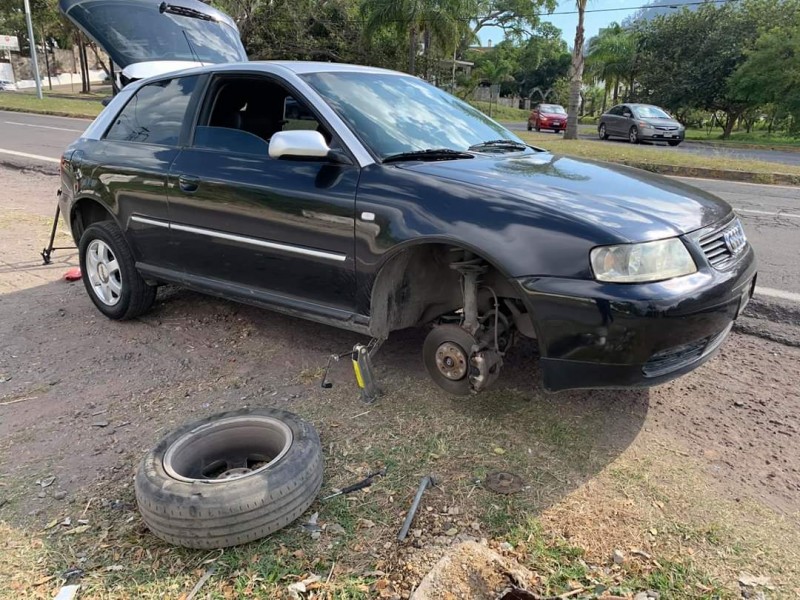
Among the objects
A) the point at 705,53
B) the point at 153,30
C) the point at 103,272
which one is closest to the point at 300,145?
the point at 103,272

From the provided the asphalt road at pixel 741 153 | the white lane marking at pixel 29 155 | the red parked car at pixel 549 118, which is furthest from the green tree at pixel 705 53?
the white lane marking at pixel 29 155

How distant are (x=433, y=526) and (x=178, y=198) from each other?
260cm

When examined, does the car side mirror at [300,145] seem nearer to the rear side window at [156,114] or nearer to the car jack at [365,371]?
the car jack at [365,371]

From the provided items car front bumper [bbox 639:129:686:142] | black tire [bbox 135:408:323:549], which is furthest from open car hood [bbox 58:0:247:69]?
car front bumper [bbox 639:129:686:142]

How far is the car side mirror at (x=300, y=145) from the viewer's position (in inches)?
122

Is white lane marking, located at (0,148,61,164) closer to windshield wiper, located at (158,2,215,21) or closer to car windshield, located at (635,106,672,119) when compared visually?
windshield wiper, located at (158,2,215,21)

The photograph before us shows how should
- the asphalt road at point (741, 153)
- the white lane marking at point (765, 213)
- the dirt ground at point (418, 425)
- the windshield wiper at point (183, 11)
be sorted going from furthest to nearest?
the asphalt road at point (741, 153) → the white lane marking at point (765, 213) → the windshield wiper at point (183, 11) → the dirt ground at point (418, 425)

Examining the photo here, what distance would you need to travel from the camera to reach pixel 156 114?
4242 millimetres

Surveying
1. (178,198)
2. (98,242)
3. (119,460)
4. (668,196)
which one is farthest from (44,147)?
(668,196)

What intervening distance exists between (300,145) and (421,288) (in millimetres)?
967

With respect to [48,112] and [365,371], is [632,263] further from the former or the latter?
[48,112]

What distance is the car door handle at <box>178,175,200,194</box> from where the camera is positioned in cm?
377

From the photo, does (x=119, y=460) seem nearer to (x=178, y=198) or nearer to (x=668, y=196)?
(x=178, y=198)

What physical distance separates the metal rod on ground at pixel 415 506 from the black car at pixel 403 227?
57cm
